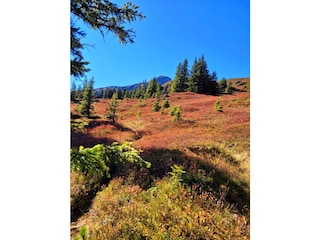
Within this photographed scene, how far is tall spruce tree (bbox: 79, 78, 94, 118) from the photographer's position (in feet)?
7.73

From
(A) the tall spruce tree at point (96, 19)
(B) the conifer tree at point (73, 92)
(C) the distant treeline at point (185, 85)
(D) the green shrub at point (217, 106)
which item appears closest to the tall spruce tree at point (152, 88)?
(C) the distant treeline at point (185, 85)

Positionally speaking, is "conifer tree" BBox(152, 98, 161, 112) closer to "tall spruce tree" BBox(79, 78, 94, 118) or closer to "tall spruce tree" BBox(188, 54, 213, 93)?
"tall spruce tree" BBox(188, 54, 213, 93)

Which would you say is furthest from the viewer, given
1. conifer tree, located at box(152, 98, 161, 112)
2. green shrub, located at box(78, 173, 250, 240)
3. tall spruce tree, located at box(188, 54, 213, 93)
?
conifer tree, located at box(152, 98, 161, 112)

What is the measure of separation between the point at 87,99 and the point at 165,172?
2.92 ft

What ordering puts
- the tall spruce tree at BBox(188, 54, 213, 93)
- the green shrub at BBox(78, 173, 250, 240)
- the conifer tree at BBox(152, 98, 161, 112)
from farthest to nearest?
the conifer tree at BBox(152, 98, 161, 112), the tall spruce tree at BBox(188, 54, 213, 93), the green shrub at BBox(78, 173, 250, 240)

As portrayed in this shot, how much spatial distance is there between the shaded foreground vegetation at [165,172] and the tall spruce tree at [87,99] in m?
0.06

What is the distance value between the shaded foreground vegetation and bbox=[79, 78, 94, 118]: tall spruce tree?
0.06 meters

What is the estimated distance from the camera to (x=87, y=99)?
7.78 ft

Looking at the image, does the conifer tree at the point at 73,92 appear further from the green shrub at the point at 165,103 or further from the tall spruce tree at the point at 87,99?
the green shrub at the point at 165,103

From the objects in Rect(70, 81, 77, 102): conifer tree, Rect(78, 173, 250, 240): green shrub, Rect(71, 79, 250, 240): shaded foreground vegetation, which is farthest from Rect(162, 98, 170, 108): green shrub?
Rect(70, 81, 77, 102): conifer tree

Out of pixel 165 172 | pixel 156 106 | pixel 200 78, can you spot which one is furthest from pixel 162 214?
pixel 200 78

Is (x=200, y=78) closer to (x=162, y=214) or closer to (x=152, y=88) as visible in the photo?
(x=152, y=88)
